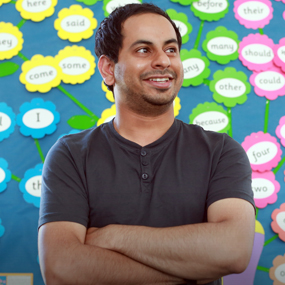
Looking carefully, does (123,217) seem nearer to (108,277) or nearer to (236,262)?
(108,277)

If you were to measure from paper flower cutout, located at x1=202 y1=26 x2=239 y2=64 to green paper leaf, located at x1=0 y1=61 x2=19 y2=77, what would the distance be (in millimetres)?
994

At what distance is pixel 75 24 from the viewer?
165 centimetres

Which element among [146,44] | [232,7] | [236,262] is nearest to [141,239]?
Result: [236,262]

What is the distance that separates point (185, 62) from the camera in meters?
1.63

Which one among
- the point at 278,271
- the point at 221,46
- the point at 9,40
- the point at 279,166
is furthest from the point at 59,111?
the point at 278,271

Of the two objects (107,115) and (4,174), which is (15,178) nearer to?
(4,174)

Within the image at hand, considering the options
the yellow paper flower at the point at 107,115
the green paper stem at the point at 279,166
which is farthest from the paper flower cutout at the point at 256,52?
the yellow paper flower at the point at 107,115

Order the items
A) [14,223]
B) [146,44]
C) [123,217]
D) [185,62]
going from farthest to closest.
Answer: [185,62] < [14,223] < [146,44] < [123,217]

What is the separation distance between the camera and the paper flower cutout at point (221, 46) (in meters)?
1.64

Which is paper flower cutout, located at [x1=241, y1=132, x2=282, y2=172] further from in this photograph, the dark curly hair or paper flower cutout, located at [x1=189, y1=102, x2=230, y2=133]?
the dark curly hair

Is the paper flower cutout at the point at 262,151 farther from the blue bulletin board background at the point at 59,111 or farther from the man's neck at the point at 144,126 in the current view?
the man's neck at the point at 144,126

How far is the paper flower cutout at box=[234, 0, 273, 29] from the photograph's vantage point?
1.67 meters

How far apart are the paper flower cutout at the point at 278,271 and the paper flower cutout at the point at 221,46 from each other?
1.02 m

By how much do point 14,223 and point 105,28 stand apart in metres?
1.02
